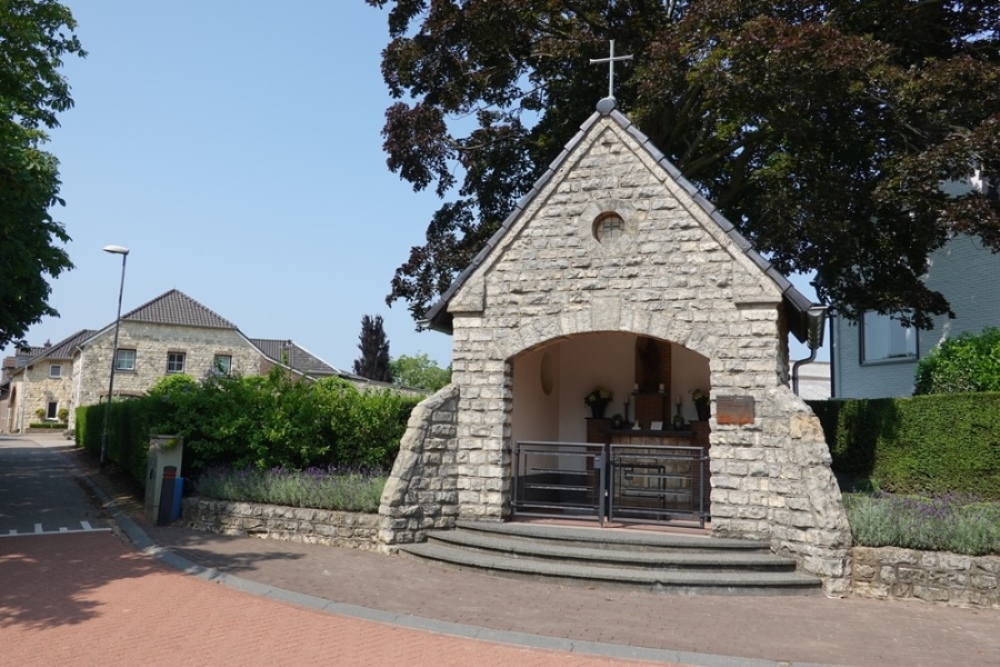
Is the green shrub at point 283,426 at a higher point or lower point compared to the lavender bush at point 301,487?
higher

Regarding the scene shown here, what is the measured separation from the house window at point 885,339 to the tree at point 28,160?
18.5 meters

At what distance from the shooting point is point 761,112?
1384cm

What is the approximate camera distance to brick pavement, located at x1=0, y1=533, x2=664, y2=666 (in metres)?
6.35

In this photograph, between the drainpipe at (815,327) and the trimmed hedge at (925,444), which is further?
the trimmed hedge at (925,444)

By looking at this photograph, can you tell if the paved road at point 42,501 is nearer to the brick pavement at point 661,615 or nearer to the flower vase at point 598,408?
the brick pavement at point 661,615

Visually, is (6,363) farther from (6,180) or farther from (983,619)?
(983,619)

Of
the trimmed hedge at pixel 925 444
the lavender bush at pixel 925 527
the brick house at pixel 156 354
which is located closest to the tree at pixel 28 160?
the lavender bush at pixel 925 527

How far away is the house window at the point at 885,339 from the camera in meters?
19.1

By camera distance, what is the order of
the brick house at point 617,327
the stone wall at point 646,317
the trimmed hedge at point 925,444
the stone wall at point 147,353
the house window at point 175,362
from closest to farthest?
1. the stone wall at point 646,317
2. the brick house at point 617,327
3. the trimmed hedge at point 925,444
4. the stone wall at point 147,353
5. the house window at point 175,362

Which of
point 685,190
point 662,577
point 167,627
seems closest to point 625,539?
point 662,577

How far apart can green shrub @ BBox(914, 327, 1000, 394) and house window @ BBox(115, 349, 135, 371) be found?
40.7m

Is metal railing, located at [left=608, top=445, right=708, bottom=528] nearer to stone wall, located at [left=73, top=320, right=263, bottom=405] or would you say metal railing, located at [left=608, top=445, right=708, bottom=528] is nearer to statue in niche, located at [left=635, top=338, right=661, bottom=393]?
statue in niche, located at [left=635, top=338, right=661, bottom=393]

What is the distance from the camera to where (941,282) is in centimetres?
1806

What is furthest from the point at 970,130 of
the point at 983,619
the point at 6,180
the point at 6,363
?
the point at 6,363
